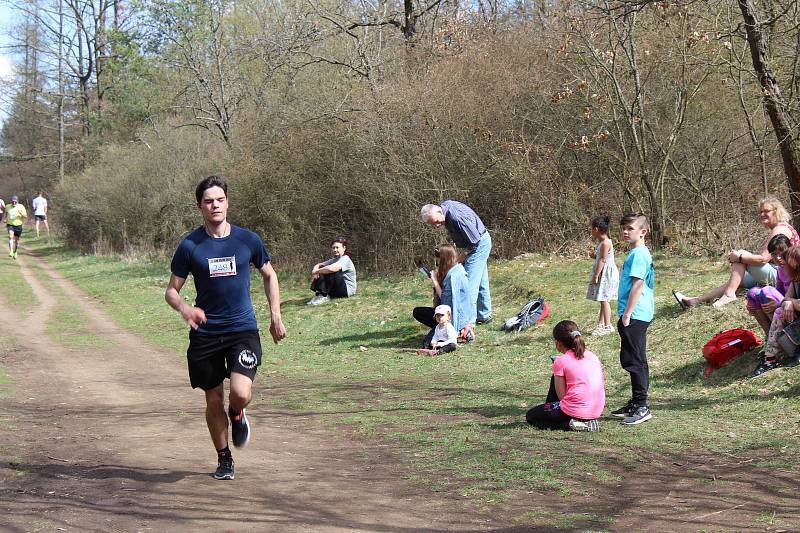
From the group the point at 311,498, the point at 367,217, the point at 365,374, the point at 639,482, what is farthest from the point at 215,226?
the point at 367,217

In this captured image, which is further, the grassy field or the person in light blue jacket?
the person in light blue jacket

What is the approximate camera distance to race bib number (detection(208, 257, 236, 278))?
589cm

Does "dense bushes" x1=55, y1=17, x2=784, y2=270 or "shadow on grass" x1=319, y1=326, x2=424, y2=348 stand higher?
"dense bushes" x1=55, y1=17, x2=784, y2=270

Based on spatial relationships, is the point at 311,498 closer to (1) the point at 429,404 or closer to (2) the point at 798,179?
(1) the point at 429,404

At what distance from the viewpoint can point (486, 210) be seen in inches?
746

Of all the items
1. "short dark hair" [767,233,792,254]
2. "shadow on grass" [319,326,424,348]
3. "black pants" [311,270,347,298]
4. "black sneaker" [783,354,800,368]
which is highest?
"short dark hair" [767,233,792,254]

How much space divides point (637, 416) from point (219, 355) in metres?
3.49

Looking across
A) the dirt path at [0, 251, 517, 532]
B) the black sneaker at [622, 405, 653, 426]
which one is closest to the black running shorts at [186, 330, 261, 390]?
the dirt path at [0, 251, 517, 532]

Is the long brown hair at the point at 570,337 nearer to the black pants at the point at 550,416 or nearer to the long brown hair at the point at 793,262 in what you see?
the black pants at the point at 550,416

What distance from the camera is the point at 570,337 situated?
23.9 feet

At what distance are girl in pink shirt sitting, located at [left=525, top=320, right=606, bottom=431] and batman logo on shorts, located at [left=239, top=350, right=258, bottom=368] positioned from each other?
2.51 meters

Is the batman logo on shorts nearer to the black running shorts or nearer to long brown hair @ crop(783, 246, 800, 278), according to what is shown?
the black running shorts

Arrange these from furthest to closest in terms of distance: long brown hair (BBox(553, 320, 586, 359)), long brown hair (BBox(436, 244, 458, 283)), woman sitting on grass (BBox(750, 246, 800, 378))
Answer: long brown hair (BBox(436, 244, 458, 283)) → woman sitting on grass (BBox(750, 246, 800, 378)) → long brown hair (BBox(553, 320, 586, 359))

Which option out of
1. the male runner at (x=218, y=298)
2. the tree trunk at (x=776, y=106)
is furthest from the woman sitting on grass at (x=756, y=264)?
the male runner at (x=218, y=298)
